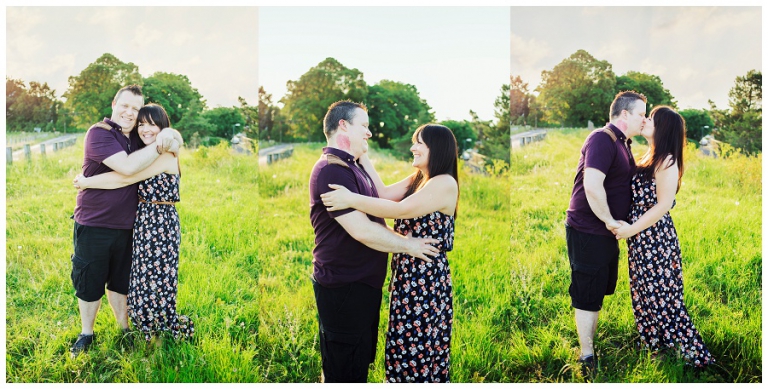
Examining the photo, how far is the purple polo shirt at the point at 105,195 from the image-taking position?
10.8 feet

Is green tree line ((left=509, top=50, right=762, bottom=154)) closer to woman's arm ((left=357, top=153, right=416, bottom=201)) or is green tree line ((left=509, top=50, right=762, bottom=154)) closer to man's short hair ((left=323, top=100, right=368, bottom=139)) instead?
woman's arm ((left=357, top=153, right=416, bottom=201))

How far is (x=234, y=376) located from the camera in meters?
3.43

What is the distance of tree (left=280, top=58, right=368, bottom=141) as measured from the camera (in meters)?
4.39

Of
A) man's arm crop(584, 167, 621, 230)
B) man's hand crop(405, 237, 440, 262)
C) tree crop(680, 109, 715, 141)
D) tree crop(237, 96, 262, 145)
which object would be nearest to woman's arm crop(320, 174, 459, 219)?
man's hand crop(405, 237, 440, 262)

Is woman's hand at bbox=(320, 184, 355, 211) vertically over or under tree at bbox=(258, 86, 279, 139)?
under

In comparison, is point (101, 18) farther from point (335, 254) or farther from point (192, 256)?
point (335, 254)

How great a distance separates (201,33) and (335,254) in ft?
6.91

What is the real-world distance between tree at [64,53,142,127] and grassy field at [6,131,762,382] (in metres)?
0.39

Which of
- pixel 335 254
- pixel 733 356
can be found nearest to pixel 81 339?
pixel 335 254

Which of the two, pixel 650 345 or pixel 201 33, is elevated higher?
pixel 201 33

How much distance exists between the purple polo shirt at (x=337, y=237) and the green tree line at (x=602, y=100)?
186 cm

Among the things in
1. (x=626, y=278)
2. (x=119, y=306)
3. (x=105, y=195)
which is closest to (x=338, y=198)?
(x=105, y=195)

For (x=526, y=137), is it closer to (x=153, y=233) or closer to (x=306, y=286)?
(x=306, y=286)

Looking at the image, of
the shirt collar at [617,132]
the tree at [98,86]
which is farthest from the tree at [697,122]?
the tree at [98,86]
